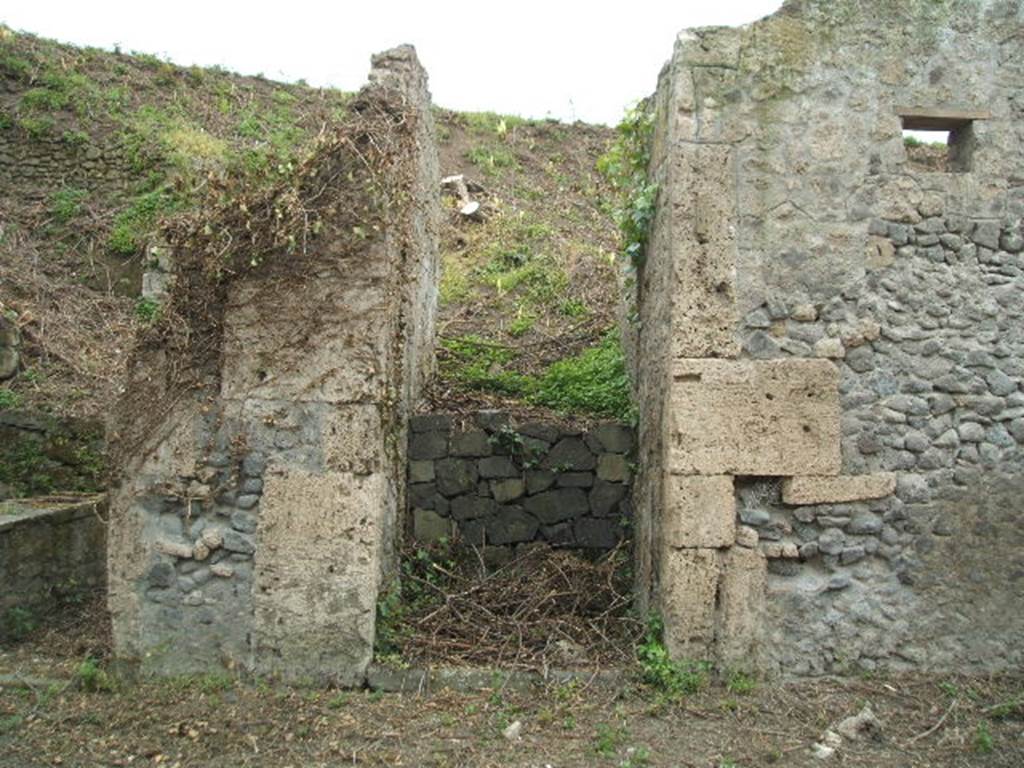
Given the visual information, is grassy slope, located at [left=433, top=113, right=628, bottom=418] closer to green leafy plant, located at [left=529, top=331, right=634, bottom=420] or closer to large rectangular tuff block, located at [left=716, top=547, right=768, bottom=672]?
green leafy plant, located at [left=529, top=331, right=634, bottom=420]

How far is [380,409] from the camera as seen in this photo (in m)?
5.02

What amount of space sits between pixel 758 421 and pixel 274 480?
2.75 m

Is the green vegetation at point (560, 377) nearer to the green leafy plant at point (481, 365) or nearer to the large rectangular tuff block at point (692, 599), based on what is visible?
the green leafy plant at point (481, 365)

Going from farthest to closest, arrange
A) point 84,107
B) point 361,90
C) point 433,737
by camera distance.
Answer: point 84,107, point 361,90, point 433,737

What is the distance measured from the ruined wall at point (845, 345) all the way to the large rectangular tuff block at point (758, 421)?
0.04ft

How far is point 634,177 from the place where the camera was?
5.83 metres

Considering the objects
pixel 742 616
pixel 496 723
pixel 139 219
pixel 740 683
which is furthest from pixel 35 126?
pixel 740 683

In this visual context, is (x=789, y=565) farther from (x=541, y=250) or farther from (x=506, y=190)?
(x=506, y=190)

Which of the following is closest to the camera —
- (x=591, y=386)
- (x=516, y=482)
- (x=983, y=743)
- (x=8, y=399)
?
(x=983, y=743)

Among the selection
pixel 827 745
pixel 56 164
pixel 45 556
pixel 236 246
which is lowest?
pixel 827 745

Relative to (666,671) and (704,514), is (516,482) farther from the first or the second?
(666,671)

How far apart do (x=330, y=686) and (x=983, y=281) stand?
432 cm

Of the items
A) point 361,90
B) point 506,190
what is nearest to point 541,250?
point 506,190

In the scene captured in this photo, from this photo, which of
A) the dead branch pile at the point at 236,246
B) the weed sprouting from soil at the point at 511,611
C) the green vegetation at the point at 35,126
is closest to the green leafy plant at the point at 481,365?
the weed sprouting from soil at the point at 511,611
